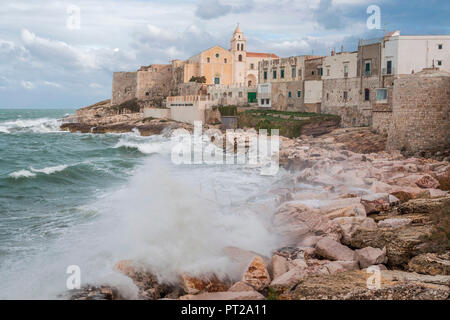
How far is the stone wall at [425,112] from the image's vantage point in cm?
1828

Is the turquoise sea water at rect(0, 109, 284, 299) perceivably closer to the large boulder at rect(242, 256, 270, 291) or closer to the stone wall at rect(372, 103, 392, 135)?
the large boulder at rect(242, 256, 270, 291)

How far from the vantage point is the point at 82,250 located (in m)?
9.46

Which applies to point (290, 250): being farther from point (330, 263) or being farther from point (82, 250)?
point (82, 250)

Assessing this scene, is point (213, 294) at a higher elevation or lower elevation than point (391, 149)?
lower

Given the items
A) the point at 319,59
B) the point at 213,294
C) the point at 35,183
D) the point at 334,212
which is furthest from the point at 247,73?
the point at 213,294

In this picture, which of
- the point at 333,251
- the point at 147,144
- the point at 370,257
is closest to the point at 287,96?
the point at 147,144

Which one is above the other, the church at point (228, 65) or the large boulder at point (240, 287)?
the church at point (228, 65)

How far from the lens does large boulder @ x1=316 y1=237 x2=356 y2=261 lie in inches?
317

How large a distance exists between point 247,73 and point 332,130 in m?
23.1

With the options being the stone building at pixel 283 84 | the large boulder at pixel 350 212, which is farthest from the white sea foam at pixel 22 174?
the stone building at pixel 283 84

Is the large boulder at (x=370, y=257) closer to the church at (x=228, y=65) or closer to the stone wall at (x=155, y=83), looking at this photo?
the church at (x=228, y=65)

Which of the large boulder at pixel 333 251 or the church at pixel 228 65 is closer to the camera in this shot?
the large boulder at pixel 333 251

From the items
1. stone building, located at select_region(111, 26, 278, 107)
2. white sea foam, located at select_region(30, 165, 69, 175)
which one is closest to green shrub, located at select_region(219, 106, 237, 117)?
stone building, located at select_region(111, 26, 278, 107)

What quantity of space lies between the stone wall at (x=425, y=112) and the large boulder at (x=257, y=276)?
13780 millimetres
